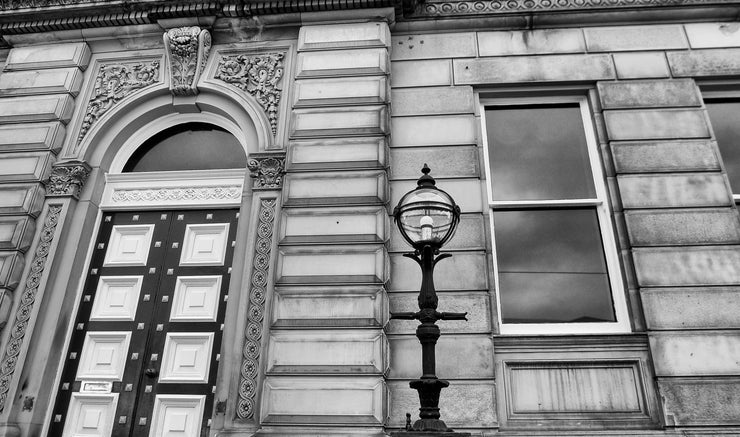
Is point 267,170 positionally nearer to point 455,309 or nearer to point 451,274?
point 451,274

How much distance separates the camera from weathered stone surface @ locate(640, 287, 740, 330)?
6.13 metres

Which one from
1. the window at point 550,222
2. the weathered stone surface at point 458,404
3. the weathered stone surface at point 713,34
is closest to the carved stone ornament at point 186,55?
the window at point 550,222

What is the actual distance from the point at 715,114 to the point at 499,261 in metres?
4.30

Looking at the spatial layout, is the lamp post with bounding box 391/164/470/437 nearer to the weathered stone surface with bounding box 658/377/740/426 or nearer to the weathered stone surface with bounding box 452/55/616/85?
the weathered stone surface with bounding box 658/377/740/426

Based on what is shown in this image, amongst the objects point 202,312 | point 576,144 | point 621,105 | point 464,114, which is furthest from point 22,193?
point 621,105

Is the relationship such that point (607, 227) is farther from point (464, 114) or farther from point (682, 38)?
point (682, 38)

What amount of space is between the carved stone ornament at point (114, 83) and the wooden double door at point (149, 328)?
1.79 metres

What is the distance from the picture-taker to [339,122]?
23.8ft

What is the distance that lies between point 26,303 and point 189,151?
10.5 ft

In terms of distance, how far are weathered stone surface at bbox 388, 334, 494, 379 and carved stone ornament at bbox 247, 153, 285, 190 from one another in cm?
276

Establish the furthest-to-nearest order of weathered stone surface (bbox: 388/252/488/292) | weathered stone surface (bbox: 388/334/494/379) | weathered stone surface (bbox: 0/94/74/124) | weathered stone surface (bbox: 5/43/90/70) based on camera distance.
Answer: weathered stone surface (bbox: 5/43/90/70)
weathered stone surface (bbox: 0/94/74/124)
weathered stone surface (bbox: 388/252/488/292)
weathered stone surface (bbox: 388/334/494/379)

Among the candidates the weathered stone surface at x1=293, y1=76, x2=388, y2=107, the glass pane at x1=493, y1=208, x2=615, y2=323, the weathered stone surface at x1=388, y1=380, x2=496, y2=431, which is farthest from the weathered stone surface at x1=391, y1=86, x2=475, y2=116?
the weathered stone surface at x1=388, y1=380, x2=496, y2=431

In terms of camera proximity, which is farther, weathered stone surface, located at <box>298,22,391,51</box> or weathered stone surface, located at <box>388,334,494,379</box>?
Result: weathered stone surface, located at <box>298,22,391,51</box>

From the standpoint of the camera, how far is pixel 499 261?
689cm
